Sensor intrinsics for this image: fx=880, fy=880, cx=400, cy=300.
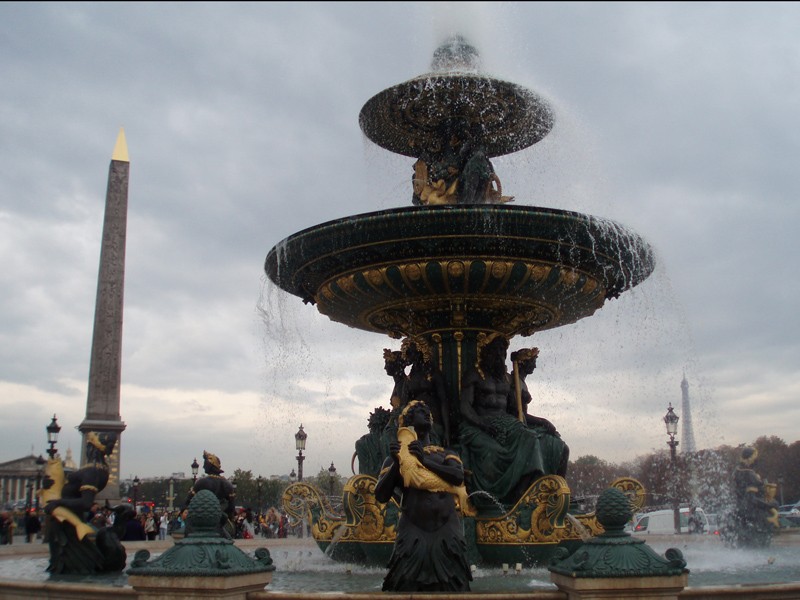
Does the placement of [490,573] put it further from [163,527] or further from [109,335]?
[109,335]

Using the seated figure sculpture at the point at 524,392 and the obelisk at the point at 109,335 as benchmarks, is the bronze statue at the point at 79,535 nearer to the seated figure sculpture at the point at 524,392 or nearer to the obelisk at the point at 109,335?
the seated figure sculpture at the point at 524,392

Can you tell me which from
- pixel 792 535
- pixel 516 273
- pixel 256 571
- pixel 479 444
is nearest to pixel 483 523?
pixel 479 444

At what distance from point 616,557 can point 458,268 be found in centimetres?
574

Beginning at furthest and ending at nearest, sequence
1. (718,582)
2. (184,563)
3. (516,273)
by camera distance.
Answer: (516,273), (718,582), (184,563)

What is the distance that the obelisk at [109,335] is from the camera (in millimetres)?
37406

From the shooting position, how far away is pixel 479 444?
35.4 feet

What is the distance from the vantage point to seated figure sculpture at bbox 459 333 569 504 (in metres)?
10.6

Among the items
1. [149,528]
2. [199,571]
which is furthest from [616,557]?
[149,528]

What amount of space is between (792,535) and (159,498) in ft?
247

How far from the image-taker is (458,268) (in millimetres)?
10617

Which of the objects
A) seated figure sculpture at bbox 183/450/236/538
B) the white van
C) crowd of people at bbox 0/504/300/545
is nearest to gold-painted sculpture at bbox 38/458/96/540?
seated figure sculpture at bbox 183/450/236/538

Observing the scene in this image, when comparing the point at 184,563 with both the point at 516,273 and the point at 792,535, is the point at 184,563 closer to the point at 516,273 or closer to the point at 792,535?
the point at 516,273

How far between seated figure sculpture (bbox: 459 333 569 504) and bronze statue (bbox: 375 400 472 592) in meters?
4.22

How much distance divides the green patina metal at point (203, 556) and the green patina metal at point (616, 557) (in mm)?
1953
